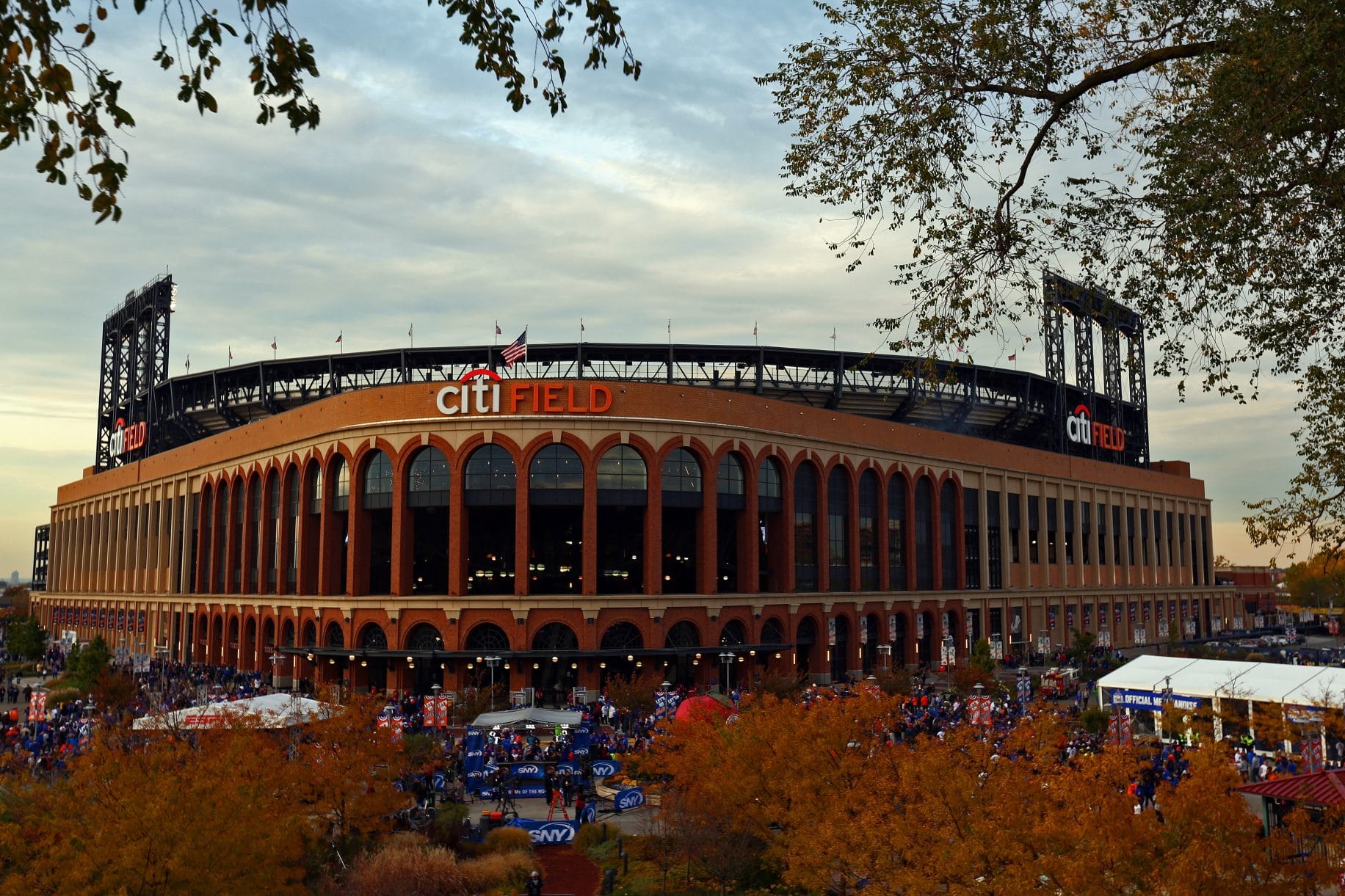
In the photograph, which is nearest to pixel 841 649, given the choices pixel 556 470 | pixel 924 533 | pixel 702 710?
pixel 924 533

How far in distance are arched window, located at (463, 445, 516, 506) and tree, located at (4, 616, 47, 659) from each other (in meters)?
A: 54.5

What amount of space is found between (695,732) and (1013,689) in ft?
127

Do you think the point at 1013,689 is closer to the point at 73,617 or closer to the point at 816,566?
the point at 816,566

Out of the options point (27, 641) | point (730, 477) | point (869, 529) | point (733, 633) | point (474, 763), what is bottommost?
point (474, 763)

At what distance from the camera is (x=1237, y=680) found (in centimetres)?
4531

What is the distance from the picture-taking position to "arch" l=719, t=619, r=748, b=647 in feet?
232

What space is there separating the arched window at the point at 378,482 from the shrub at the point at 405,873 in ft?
143

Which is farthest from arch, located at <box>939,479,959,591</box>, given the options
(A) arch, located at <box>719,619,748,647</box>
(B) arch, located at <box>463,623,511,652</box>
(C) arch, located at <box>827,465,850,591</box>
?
(B) arch, located at <box>463,623,511,652</box>

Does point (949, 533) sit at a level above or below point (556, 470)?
below

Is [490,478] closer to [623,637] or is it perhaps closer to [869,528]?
[623,637]

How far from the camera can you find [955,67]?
16.3 m

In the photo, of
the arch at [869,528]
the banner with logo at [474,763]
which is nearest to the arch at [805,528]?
the arch at [869,528]

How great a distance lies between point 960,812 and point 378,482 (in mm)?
55437

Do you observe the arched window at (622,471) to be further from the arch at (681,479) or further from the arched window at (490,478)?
the arched window at (490,478)
